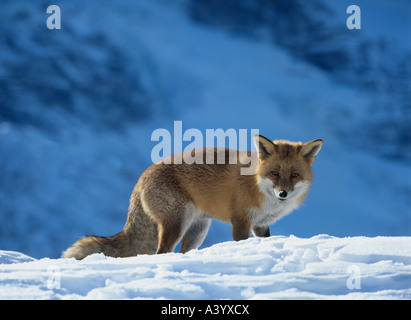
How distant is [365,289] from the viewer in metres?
3.97

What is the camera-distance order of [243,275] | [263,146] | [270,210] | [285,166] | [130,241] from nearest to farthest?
[243,275] → [285,166] → [263,146] → [270,210] → [130,241]

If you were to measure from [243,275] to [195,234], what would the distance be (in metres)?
3.24

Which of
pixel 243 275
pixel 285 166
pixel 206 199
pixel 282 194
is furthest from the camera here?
pixel 206 199

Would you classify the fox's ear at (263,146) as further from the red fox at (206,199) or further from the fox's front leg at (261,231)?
the fox's front leg at (261,231)

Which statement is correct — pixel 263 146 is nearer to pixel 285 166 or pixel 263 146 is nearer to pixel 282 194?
pixel 285 166

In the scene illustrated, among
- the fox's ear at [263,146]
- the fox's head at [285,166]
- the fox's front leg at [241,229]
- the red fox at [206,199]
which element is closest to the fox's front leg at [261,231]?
the red fox at [206,199]

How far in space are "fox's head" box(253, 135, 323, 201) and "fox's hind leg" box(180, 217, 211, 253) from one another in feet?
4.48

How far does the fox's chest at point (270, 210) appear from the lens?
6717 millimetres

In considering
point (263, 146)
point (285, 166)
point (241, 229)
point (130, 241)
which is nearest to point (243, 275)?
point (241, 229)

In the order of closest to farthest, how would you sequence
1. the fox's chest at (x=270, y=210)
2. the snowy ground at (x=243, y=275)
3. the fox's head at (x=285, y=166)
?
the snowy ground at (x=243, y=275) → the fox's head at (x=285, y=166) → the fox's chest at (x=270, y=210)

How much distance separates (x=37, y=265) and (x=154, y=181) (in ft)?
7.96

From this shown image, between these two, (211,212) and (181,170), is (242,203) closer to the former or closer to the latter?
(211,212)

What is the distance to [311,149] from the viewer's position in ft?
21.9
